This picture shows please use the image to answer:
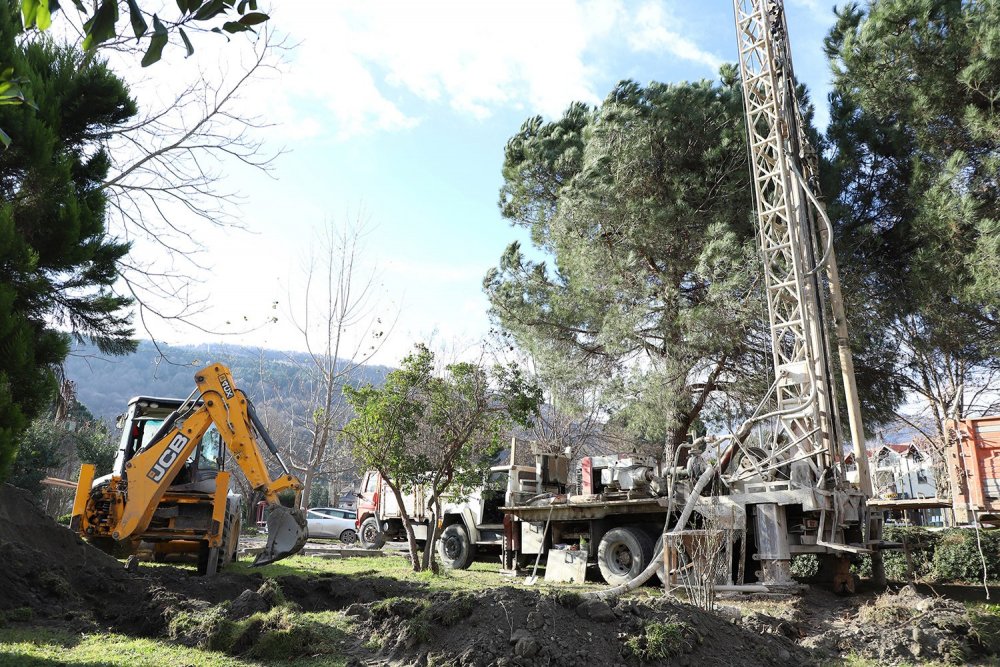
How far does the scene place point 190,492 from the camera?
1077 centimetres

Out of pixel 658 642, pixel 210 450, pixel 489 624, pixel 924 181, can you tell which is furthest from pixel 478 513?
pixel 924 181

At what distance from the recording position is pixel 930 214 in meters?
13.7

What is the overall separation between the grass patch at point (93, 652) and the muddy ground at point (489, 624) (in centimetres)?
22

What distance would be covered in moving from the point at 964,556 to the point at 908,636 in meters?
7.48

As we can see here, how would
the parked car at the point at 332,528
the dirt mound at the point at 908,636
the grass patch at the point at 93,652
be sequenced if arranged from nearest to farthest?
the grass patch at the point at 93,652, the dirt mound at the point at 908,636, the parked car at the point at 332,528

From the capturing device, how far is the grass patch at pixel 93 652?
5336mm

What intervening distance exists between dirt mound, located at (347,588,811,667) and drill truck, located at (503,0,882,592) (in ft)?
7.37

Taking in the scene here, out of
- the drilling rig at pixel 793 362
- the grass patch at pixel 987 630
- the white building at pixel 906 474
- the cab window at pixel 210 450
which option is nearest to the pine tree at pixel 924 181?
the drilling rig at pixel 793 362

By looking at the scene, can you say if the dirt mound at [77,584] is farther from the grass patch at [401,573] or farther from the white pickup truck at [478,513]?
the white pickup truck at [478,513]

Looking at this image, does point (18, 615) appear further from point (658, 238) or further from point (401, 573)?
point (658, 238)

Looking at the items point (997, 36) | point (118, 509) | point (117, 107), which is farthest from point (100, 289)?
point (997, 36)

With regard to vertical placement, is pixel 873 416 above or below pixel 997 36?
below

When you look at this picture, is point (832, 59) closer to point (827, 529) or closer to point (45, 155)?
point (827, 529)

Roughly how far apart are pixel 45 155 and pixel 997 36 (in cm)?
1524
